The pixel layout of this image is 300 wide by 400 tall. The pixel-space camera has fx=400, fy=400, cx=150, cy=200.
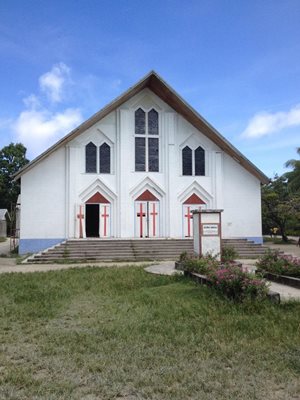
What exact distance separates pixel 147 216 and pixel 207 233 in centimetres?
1059

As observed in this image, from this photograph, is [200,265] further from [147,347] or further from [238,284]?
[147,347]

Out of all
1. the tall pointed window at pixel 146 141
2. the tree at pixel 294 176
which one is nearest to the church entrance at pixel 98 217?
the tall pointed window at pixel 146 141

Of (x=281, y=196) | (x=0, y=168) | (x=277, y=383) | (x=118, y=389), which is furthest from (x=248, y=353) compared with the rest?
(x=0, y=168)

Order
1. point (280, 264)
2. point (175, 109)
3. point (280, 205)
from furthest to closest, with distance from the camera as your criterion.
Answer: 1. point (280, 205)
2. point (175, 109)
3. point (280, 264)

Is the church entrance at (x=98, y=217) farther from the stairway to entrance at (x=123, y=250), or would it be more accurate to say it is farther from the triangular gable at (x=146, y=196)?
the stairway to entrance at (x=123, y=250)

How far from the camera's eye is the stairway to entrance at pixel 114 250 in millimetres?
18922

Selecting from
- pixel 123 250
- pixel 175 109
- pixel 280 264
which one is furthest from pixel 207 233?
pixel 175 109

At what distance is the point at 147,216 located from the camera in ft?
78.7

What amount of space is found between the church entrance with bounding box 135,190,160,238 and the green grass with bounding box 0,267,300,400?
14.9 m

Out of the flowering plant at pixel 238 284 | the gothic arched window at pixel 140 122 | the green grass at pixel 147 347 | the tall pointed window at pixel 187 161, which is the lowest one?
the green grass at pixel 147 347

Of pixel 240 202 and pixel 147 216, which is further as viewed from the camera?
pixel 240 202

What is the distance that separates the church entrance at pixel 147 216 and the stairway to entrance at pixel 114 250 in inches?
77.7

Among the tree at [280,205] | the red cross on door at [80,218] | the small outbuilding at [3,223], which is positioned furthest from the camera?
the small outbuilding at [3,223]

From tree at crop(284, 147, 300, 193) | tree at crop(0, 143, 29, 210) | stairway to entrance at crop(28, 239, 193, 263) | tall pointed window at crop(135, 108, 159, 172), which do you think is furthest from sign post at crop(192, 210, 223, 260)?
tree at crop(0, 143, 29, 210)
